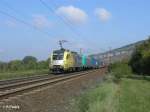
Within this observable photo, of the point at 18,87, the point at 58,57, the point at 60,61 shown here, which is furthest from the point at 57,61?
the point at 18,87

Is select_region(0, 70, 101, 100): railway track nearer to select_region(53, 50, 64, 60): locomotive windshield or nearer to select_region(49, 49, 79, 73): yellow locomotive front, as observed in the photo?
select_region(49, 49, 79, 73): yellow locomotive front

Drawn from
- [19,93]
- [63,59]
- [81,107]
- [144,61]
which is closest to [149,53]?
[144,61]

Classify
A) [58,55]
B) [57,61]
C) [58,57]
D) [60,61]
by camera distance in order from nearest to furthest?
[60,61] → [57,61] → [58,57] → [58,55]

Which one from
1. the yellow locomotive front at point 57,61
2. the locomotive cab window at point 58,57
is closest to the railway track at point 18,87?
the yellow locomotive front at point 57,61

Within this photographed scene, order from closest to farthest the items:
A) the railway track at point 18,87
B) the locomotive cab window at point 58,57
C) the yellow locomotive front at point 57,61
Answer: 1. the railway track at point 18,87
2. the yellow locomotive front at point 57,61
3. the locomotive cab window at point 58,57

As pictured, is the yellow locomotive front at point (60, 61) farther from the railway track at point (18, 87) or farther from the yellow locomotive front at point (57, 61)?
the railway track at point (18, 87)

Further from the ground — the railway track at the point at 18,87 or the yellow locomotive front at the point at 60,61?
the yellow locomotive front at the point at 60,61

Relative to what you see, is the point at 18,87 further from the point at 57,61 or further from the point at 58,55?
the point at 58,55

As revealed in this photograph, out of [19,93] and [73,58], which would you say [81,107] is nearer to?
[19,93]

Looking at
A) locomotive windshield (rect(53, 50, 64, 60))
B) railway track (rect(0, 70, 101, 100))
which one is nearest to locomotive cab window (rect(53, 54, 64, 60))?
locomotive windshield (rect(53, 50, 64, 60))

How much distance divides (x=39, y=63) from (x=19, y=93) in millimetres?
75170

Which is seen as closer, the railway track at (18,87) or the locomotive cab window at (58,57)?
the railway track at (18,87)

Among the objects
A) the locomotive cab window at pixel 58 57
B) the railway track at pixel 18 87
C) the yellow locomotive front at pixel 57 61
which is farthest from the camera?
the locomotive cab window at pixel 58 57

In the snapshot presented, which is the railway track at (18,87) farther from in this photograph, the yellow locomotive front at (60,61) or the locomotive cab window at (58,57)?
the locomotive cab window at (58,57)
